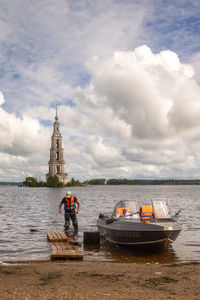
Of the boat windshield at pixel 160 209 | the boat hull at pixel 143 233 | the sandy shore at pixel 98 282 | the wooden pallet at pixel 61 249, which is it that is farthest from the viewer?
the boat windshield at pixel 160 209

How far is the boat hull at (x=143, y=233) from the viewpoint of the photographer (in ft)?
45.2

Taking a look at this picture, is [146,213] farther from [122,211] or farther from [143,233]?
[122,211]

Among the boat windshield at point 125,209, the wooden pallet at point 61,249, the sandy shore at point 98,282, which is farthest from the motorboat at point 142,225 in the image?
the sandy shore at point 98,282

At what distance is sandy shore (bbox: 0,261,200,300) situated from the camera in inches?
301


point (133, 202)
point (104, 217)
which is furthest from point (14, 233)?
point (133, 202)

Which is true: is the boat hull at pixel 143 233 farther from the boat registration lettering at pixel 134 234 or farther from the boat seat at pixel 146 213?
the boat seat at pixel 146 213

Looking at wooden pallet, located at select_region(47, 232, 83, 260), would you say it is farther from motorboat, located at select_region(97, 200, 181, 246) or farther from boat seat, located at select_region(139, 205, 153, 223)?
boat seat, located at select_region(139, 205, 153, 223)

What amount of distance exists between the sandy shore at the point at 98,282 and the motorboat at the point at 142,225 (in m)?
2.63

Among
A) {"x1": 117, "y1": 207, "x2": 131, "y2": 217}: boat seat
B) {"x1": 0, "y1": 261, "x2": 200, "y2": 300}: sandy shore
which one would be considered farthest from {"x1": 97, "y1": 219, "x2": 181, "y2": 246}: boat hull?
{"x1": 0, "y1": 261, "x2": 200, "y2": 300}: sandy shore

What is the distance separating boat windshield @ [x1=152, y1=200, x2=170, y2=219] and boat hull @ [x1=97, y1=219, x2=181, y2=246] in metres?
0.90

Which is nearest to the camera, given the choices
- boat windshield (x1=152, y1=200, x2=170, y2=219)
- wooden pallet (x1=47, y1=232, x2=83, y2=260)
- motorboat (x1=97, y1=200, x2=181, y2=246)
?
wooden pallet (x1=47, y1=232, x2=83, y2=260)

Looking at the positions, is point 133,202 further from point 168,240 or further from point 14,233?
point 14,233

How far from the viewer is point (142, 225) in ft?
46.5

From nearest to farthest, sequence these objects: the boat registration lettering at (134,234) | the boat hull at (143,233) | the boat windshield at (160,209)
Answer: the boat hull at (143,233)
the boat registration lettering at (134,234)
the boat windshield at (160,209)
